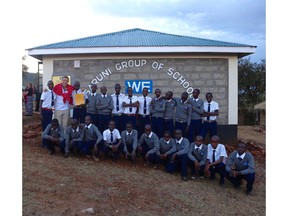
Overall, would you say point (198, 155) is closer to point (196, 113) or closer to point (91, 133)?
point (196, 113)

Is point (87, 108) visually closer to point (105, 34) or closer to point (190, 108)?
point (190, 108)

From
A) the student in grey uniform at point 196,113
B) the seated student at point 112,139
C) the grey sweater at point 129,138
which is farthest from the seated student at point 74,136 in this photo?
the student in grey uniform at point 196,113

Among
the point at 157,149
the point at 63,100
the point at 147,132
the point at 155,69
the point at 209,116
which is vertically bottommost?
the point at 157,149

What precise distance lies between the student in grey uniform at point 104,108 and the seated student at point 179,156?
A: 1808mm

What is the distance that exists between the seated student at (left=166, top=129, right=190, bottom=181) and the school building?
8.17 ft

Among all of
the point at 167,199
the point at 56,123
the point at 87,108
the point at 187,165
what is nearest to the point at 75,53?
the point at 87,108

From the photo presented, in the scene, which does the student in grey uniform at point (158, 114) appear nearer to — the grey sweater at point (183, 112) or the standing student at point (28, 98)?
the grey sweater at point (183, 112)

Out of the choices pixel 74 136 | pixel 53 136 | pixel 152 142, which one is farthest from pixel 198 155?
pixel 53 136

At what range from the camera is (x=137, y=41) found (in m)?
10.5

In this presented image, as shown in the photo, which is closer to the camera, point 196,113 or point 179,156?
point 179,156

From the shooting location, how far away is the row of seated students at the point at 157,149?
24.4ft

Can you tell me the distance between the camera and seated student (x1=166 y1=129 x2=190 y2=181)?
7617 millimetres

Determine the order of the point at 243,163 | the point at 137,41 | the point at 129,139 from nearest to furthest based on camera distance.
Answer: the point at 243,163, the point at 129,139, the point at 137,41

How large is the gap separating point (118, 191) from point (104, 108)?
8.60 feet
